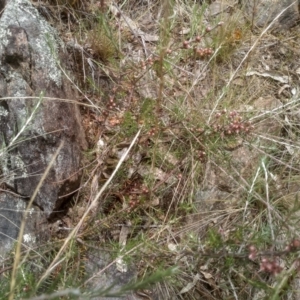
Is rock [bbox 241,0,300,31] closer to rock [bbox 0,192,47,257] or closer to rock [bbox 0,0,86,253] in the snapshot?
rock [bbox 0,0,86,253]

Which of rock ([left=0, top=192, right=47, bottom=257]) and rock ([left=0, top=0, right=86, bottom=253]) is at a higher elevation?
rock ([left=0, top=0, right=86, bottom=253])

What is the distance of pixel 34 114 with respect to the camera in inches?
91.7

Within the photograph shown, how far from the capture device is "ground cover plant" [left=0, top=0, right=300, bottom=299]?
7.16ft

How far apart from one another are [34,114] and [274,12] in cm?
166

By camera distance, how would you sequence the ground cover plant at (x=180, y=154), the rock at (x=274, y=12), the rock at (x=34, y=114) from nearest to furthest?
1. the ground cover plant at (x=180, y=154)
2. the rock at (x=34, y=114)
3. the rock at (x=274, y=12)

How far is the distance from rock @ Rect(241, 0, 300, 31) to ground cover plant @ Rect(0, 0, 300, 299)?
0.06m

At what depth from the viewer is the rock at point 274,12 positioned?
3.09 metres

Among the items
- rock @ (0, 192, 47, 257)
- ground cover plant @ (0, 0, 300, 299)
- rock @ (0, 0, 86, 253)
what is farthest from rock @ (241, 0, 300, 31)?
rock @ (0, 192, 47, 257)

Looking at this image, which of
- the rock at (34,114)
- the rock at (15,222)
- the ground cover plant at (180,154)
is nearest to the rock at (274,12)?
the ground cover plant at (180,154)

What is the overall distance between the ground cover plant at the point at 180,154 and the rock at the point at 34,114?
120mm

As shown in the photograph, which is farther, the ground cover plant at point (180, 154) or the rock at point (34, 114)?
the rock at point (34, 114)

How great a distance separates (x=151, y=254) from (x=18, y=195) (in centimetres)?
66

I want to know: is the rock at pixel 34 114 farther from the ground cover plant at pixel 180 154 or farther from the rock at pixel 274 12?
the rock at pixel 274 12

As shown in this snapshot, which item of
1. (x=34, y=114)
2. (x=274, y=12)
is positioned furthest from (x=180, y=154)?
(x=274, y=12)
